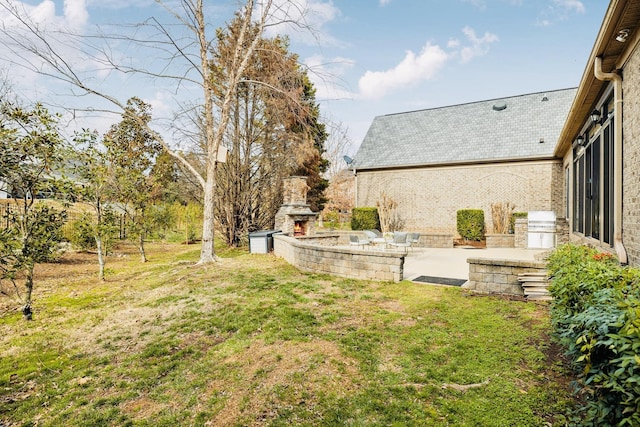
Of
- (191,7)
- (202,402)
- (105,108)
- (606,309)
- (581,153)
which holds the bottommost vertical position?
(202,402)

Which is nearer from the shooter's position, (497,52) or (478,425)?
(478,425)

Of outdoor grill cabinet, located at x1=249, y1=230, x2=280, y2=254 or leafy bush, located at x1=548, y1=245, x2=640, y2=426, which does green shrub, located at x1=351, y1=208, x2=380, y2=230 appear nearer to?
outdoor grill cabinet, located at x1=249, y1=230, x2=280, y2=254

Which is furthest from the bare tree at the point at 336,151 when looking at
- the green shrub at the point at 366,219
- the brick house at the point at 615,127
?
the brick house at the point at 615,127

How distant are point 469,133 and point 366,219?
758 centimetres

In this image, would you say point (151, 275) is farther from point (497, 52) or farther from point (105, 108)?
point (497, 52)

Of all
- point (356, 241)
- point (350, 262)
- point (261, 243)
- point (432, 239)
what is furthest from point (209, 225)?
point (432, 239)

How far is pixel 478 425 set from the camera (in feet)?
7.56

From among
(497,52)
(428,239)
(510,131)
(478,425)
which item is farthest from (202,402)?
(510,131)

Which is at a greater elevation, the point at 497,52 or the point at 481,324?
the point at 497,52

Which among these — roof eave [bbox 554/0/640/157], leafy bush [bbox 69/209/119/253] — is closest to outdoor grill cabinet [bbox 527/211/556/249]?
roof eave [bbox 554/0/640/157]

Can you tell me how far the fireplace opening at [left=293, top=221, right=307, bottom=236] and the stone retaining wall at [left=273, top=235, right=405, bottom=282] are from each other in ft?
13.1

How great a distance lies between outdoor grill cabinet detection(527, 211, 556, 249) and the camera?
1125 centimetres

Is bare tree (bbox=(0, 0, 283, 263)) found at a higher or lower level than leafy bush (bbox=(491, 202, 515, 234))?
higher

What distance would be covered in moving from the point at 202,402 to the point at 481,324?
3.41 m
